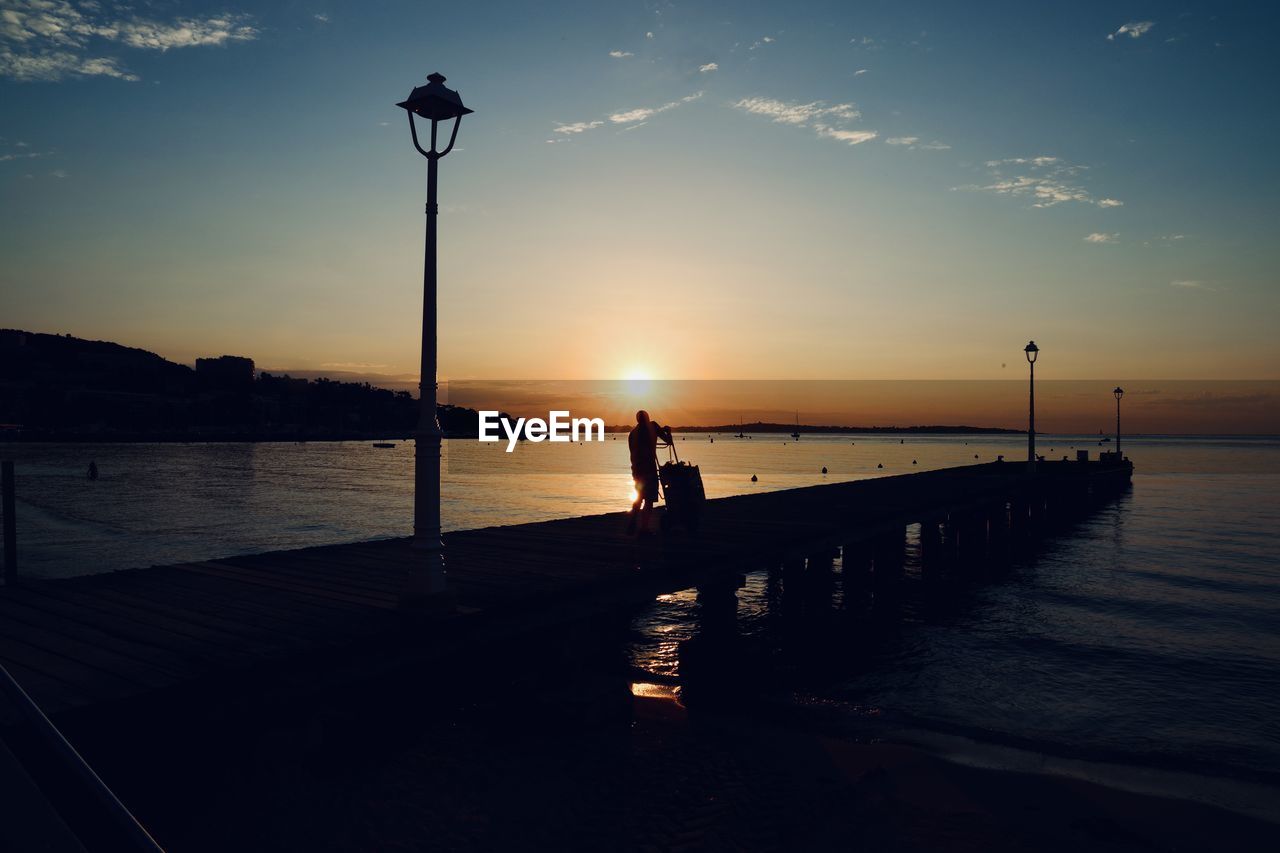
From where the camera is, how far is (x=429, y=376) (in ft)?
25.7

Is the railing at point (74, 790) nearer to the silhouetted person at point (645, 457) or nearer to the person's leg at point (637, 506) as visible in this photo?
the silhouetted person at point (645, 457)

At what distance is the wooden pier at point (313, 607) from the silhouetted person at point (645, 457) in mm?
729

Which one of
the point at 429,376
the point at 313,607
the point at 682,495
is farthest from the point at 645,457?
the point at 313,607

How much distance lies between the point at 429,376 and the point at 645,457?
4.98 metres

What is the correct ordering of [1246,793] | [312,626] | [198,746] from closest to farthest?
[198,746] → [312,626] → [1246,793]

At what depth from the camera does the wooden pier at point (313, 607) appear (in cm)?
560

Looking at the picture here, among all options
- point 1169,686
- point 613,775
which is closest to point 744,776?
point 613,775

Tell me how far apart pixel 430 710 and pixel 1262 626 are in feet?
59.2

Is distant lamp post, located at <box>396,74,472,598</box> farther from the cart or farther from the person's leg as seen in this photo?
the cart

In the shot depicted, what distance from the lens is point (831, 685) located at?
38.6 feet

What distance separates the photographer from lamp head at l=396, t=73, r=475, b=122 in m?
7.47

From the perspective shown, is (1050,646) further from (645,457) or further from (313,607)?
(313,607)

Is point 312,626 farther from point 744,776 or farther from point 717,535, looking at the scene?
point 717,535

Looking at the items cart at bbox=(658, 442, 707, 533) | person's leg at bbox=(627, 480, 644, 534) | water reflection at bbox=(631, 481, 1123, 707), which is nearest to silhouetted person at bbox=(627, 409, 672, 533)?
person's leg at bbox=(627, 480, 644, 534)
